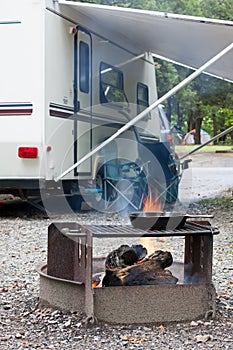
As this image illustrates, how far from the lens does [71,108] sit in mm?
7289

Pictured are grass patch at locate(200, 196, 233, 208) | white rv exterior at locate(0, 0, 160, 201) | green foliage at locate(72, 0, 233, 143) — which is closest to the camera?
white rv exterior at locate(0, 0, 160, 201)

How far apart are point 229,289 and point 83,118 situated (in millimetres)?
4085

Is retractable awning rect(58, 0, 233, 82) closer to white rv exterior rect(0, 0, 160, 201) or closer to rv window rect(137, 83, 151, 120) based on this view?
white rv exterior rect(0, 0, 160, 201)

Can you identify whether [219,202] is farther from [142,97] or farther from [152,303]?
[152,303]

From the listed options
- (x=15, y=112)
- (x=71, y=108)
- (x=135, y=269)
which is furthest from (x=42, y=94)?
(x=135, y=269)

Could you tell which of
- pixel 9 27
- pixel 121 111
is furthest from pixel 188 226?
pixel 121 111

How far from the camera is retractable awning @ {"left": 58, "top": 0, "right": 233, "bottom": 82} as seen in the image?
6227 millimetres

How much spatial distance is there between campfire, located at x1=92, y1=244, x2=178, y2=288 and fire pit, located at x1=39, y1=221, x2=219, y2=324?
0.44ft

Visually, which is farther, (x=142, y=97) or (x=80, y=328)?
(x=142, y=97)

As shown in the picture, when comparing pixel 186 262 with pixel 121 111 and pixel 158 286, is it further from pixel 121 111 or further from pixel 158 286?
pixel 121 111

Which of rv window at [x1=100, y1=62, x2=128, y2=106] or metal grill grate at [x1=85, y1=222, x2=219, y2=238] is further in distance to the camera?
rv window at [x1=100, y1=62, x2=128, y2=106]

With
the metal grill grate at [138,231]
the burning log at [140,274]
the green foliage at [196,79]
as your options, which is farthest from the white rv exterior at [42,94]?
the green foliage at [196,79]

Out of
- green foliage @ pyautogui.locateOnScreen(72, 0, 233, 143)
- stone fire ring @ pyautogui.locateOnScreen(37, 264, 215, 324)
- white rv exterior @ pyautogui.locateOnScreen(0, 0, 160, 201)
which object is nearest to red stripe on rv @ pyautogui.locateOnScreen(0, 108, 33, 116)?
white rv exterior @ pyautogui.locateOnScreen(0, 0, 160, 201)

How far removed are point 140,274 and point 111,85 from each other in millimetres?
5303
